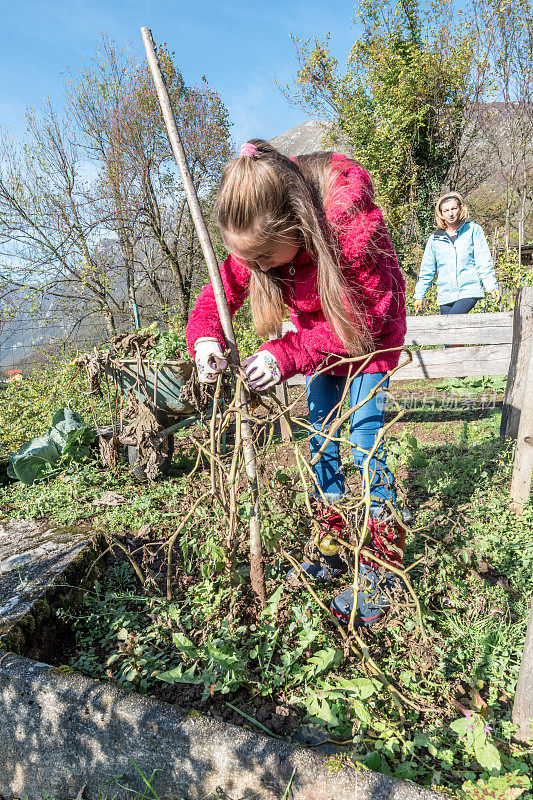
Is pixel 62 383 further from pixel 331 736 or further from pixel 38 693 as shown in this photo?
pixel 331 736

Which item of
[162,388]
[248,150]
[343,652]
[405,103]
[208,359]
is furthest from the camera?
[405,103]

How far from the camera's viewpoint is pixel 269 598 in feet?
6.13

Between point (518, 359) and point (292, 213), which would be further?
point (518, 359)

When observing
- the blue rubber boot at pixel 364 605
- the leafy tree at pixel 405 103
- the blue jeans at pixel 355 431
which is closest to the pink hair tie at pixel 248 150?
the blue jeans at pixel 355 431

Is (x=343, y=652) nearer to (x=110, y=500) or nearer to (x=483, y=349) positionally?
(x=110, y=500)

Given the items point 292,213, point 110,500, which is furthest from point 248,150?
point 110,500

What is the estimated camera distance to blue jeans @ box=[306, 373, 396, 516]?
1.85 metres

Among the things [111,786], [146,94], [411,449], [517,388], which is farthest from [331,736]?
[146,94]

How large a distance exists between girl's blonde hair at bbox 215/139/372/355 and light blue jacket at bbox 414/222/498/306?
3.78 m

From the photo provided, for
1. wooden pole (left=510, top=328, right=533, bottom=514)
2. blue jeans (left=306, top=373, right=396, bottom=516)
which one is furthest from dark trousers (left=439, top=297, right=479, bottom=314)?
blue jeans (left=306, top=373, right=396, bottom=516)

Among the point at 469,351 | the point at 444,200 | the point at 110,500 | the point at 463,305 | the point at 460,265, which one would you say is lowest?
the point at 110,500

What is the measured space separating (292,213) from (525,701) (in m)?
1.65

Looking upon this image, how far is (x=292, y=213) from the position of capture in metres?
1.53

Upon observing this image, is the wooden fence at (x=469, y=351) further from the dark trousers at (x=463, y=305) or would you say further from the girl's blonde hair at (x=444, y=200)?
the girl's blonde hair at (x=444, y=200)
